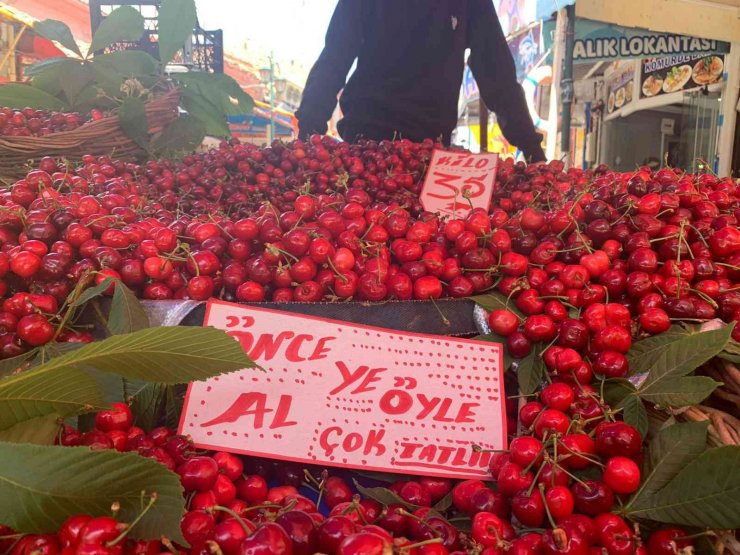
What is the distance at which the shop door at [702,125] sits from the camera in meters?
5.96

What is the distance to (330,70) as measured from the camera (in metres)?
3.02

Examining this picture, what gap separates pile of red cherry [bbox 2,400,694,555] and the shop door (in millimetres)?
5690

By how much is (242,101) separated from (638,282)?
8.82 feet

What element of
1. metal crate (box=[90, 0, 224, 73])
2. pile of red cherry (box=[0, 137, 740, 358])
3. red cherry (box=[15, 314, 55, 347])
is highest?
metal crate (box=[90, 0, 224, 73])

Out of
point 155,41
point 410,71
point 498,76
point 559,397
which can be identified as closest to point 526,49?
point 498,76

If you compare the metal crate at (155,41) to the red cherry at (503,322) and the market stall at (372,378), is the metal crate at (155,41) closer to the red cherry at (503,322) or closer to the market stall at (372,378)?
the market stall at (372,378)

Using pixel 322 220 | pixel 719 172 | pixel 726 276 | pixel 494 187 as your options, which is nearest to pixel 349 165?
pixel 494 187

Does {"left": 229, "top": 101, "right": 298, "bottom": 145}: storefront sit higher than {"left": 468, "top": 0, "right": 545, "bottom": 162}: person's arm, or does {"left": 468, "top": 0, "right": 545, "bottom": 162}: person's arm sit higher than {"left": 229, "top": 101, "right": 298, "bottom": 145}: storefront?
{"left": 229, "top": 101, "right": 298, "bottom": 145}: storefront

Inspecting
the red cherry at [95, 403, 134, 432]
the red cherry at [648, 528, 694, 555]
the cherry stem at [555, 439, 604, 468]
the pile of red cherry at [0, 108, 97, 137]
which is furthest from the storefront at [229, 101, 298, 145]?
the red cherry at [648, 528, 694, 555]

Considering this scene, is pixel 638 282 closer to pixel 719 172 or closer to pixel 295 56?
pixel 719 172

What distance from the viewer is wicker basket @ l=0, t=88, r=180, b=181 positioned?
89.0 inches

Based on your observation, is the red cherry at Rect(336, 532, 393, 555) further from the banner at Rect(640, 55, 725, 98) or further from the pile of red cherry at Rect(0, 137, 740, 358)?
the banner at Rect(640, 55, 725, 98)

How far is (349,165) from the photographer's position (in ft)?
7.57

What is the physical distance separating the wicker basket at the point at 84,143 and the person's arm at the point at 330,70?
2.37ft
